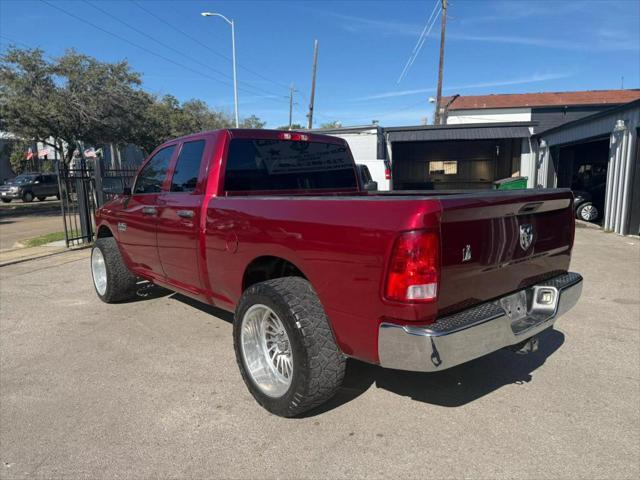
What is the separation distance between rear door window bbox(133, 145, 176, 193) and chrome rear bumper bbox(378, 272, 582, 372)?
311 cm

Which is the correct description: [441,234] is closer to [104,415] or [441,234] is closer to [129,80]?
[104,415]

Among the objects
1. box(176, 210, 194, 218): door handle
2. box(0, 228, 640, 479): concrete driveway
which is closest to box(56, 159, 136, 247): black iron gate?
box(0, 228, 640, 479): concrete driveway

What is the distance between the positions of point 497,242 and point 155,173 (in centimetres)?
354

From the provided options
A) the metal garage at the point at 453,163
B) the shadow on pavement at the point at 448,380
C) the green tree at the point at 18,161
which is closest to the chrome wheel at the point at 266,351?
the shadow on pavement at the point at 448,380

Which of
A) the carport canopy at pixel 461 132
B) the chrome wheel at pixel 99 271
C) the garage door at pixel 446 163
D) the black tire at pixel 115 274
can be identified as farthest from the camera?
the garage door at pixel 446 163

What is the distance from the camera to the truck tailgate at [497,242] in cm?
246

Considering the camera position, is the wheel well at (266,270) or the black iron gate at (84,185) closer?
the wheel well at (266,270)

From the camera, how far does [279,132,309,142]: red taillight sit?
4293 mm

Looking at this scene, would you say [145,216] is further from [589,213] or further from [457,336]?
[589,213]

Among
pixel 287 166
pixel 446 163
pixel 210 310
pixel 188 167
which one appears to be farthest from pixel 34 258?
pixel 446 163

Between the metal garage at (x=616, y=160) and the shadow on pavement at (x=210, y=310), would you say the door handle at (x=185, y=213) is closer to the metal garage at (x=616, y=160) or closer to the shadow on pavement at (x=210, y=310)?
the shadow on pavement at (x=210, y=310)

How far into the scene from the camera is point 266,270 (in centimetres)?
346

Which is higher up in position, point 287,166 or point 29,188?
point 287,166

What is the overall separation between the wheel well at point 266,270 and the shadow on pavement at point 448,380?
0.97 metres
